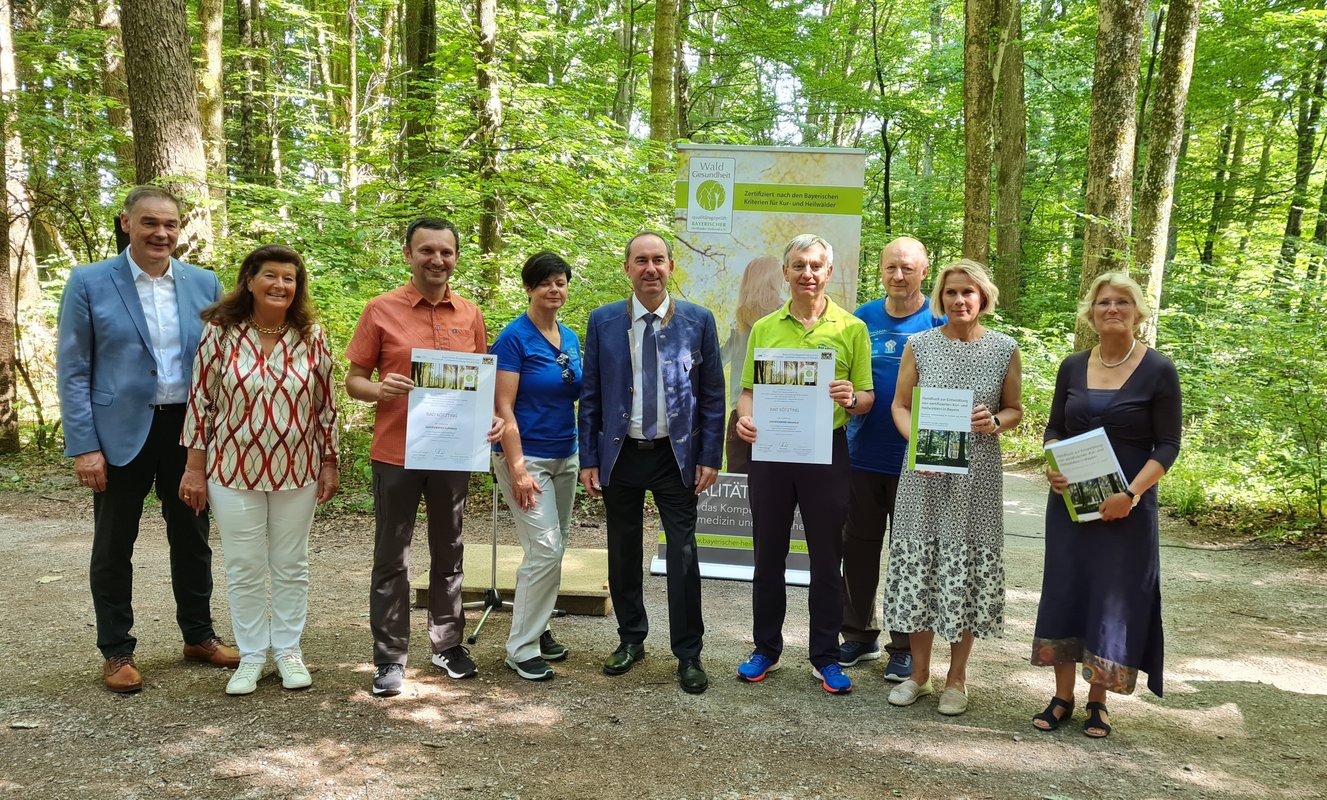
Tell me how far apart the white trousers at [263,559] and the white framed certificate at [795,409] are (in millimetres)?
2133

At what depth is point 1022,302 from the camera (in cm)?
1750

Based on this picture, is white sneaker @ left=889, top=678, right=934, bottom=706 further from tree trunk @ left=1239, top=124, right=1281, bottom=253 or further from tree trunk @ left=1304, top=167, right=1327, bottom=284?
tree trunk @ left=1239, top=124, right=1281, bottom=253

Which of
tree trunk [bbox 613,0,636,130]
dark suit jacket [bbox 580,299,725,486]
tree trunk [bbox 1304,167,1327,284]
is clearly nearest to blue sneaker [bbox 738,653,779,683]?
dark suit jacket [bbox 580,299,725,486]

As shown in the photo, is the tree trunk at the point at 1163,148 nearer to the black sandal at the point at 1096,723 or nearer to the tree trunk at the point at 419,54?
the black sandal at the point at 1096,723

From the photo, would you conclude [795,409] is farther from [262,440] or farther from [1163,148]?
[1163,148]

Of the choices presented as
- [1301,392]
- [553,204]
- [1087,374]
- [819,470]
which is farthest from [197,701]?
[1301,392]

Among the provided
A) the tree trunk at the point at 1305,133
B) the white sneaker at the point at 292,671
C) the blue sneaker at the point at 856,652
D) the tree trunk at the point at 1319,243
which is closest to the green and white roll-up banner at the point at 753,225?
the blue sneaker at the point at 856,652

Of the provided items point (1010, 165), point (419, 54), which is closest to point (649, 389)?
point (419, 54)

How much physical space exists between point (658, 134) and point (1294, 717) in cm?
901

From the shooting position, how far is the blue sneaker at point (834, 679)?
3.85 meters

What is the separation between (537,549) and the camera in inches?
155

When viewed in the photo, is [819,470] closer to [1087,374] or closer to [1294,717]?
[1087,374]

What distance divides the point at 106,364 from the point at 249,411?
0.72m

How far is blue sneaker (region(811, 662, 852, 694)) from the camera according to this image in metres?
3.85
